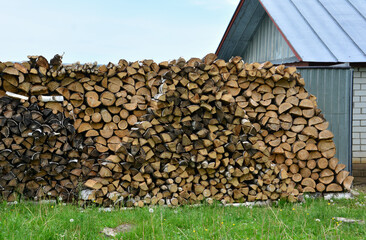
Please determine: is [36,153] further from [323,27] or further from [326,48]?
[323,27]

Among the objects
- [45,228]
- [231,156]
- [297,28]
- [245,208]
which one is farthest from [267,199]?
[297,28]

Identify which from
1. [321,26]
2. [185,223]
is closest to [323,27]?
[321,26]

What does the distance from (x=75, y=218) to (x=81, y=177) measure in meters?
1.10

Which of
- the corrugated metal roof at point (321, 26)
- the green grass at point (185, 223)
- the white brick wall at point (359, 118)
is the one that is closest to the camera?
the green grass at point (185, 223)

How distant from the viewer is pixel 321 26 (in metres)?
8.41

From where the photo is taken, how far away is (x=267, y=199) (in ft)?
17.9

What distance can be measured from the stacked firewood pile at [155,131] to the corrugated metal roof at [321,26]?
7.95 feet

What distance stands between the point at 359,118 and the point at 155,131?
496 centimetres

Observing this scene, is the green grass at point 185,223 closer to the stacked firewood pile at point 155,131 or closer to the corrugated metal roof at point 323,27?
the stacked firewood pile at point 155,131

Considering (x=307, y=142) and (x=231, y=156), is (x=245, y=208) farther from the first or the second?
(x=307, y=142)

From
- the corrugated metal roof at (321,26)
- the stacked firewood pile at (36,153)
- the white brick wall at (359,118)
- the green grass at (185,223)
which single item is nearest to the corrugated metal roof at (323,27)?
the corrugated metal roof at (321,26)

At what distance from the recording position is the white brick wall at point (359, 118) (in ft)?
24.4

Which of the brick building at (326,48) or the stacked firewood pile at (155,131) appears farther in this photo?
the brick building at (326,48)

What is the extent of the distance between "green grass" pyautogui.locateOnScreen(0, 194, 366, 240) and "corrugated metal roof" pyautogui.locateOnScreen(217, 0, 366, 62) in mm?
3582
